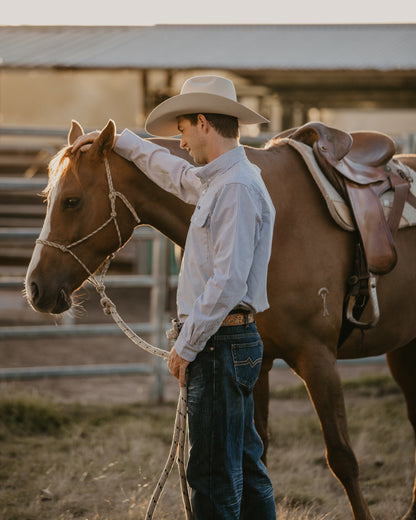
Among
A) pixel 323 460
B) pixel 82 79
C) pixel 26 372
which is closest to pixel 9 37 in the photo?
pixel 26 372

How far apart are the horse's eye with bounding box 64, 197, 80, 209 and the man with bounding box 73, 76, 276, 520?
0.58 metres

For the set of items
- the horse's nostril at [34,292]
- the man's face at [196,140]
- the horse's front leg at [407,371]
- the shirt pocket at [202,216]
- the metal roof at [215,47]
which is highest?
the metal roof at [215,47]

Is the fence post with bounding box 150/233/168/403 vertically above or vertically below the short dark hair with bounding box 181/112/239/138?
below

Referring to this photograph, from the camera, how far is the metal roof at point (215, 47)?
11.1 meters

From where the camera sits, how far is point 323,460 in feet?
13.5

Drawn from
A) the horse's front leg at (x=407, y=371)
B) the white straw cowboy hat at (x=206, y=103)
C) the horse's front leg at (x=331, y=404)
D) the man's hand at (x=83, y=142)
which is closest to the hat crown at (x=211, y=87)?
the white straw cowboy hat at (x=206, y=103)

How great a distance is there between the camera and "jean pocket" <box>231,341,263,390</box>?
6.70ft

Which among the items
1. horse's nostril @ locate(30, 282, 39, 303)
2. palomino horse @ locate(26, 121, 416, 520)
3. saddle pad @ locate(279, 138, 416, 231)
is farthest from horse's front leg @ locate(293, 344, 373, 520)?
horse's nostril @ locate(30, 282, 39, 303)

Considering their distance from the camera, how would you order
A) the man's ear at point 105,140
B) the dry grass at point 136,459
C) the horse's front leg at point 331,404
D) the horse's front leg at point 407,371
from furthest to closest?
the horse's front leg at point 407,371, the dry grass at point 136,459, the horse's front leg at point 331,404, the man's ear at point 105,140

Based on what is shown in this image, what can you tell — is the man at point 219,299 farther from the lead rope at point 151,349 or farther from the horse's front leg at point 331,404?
the horse's front leg at point 331,404

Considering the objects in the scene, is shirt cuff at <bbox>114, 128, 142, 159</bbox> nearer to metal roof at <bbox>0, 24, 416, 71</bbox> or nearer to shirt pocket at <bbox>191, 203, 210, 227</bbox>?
shirt pocket at <bbox>191, 203, 210, 227</bbox>

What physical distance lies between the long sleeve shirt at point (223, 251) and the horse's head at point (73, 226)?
567mm

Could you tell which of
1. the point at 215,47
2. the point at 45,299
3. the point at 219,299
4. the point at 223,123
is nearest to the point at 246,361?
the point at 219,299

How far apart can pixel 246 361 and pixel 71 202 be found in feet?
3.03
